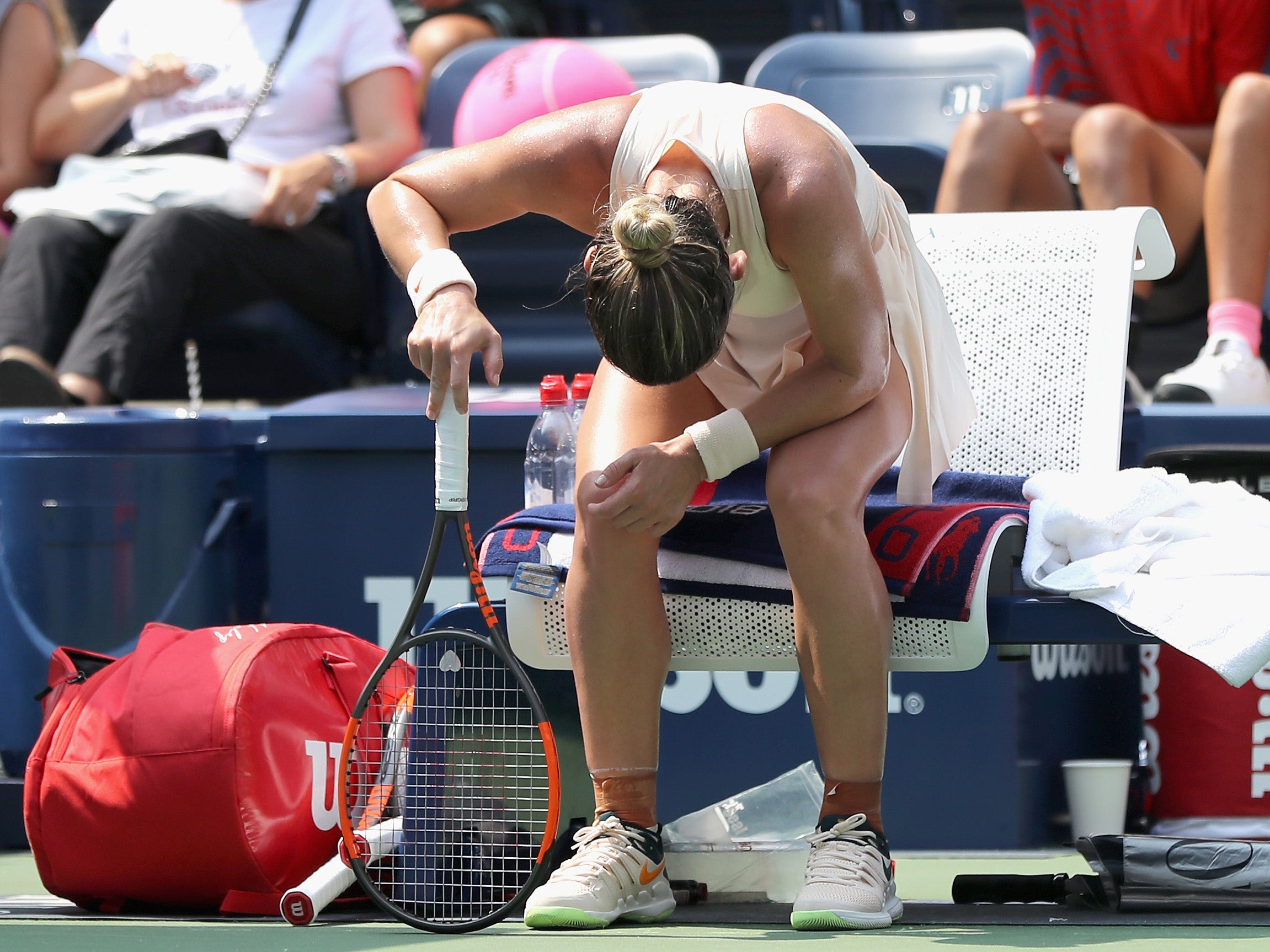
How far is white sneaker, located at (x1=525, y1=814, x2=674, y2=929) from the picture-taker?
1802mm

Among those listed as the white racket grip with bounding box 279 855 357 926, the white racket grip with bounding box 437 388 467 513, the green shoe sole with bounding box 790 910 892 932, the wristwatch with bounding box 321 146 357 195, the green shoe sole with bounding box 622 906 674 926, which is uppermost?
the wristwatch with bounding box 321 146 357 195

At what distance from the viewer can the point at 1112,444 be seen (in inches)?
92.3

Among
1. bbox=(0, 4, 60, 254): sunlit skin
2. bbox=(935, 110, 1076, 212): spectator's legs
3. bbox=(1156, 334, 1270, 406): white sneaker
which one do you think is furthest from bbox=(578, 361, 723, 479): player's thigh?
bbox=(0, 4, 60, 254): sunlit skin

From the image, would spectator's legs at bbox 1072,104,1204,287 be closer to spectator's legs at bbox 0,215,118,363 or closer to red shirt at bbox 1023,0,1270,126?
red shirt at bbox 1023,0,1270,126

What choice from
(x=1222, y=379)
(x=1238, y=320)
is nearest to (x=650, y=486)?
(x=1222, y=379)

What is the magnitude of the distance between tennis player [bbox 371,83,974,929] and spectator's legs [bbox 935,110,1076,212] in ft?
3.53

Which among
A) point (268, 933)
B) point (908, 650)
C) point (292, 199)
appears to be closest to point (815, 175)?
point (908, 650)

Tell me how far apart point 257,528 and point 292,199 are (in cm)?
77

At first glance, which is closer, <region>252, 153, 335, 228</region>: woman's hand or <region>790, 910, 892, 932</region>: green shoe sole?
<region>790, 910, 892, 932</region>: green shoe sole

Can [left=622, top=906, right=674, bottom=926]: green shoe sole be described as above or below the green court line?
below

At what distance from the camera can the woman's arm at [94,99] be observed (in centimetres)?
352

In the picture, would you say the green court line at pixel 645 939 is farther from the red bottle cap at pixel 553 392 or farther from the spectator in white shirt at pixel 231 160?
the spectator in white shirt at pixel 231 160

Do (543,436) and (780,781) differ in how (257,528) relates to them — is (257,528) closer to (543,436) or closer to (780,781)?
(543,436)

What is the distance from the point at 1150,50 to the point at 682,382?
1691 mm
